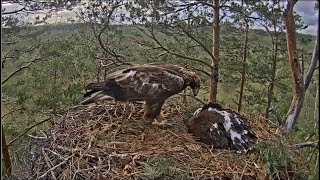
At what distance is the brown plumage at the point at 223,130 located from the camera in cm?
358

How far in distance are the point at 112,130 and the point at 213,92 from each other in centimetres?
282

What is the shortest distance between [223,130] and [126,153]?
2.98ft

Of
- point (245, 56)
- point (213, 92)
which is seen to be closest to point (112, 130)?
point (213, 92)

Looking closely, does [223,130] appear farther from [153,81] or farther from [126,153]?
[126,153]

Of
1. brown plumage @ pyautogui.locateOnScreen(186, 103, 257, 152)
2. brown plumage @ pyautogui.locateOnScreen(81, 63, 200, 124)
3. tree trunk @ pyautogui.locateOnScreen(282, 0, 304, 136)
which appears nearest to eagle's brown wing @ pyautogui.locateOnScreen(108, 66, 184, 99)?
brown plumage @ pyautogui.locateOnScreen(81, 63, 200, 124)

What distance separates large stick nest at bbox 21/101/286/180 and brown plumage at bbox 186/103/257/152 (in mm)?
98

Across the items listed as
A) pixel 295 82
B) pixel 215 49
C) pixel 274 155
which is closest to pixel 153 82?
pixel 295 82

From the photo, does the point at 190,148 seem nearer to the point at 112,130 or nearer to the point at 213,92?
the point at 112,130

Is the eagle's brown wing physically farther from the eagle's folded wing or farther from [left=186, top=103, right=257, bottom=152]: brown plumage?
[left=186, top=103, right=257, bottom=152]: brown plumage

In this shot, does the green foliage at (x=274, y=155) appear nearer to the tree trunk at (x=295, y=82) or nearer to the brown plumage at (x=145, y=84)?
the tree trunk at (x=295, y=82)

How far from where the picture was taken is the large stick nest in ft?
9.59

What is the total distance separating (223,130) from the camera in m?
3.66

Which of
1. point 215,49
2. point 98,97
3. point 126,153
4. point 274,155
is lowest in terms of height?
point 126,153

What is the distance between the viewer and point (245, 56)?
8789mm
